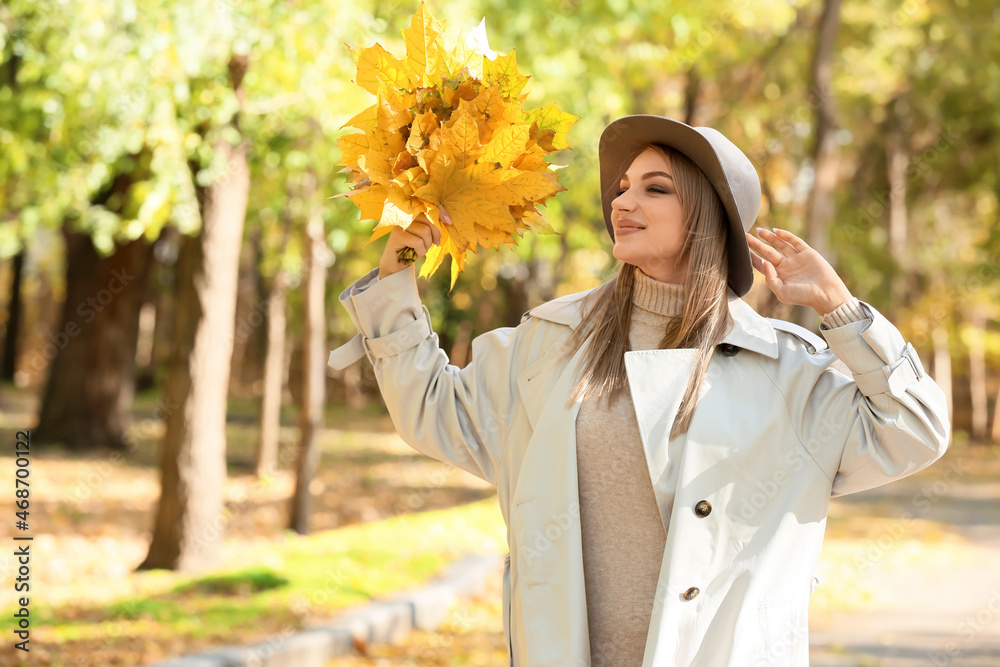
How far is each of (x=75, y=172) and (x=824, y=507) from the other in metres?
6.35

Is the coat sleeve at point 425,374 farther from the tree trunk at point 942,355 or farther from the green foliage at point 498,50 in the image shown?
the tree trunk at point 942,355

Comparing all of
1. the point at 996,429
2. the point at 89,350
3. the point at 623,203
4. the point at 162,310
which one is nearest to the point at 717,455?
the point at 623,203

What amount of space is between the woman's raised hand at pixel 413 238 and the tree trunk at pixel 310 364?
6.89m

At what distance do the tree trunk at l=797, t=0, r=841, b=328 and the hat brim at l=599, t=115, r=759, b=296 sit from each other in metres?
8.17

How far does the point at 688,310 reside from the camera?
2.25 meters

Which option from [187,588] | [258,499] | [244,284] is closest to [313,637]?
[187,588]

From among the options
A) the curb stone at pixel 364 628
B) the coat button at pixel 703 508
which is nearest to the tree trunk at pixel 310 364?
the curb stone at pixel 364 628

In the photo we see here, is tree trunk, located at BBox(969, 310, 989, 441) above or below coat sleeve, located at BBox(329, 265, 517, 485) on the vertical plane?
above

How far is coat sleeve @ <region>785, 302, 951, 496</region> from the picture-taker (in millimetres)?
1975

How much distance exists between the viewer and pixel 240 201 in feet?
23.2

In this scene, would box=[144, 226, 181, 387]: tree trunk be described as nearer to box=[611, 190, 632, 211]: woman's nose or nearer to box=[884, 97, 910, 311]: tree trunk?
box=[611, 190, 632, 211]: woman's nose

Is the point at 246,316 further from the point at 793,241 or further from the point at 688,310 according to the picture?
the point at 793,241

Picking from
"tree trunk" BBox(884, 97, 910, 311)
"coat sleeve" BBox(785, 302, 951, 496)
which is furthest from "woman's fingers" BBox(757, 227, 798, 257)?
"tree trunk" BBox(884, 97, 910, 311)

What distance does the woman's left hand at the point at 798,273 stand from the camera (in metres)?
2.08
